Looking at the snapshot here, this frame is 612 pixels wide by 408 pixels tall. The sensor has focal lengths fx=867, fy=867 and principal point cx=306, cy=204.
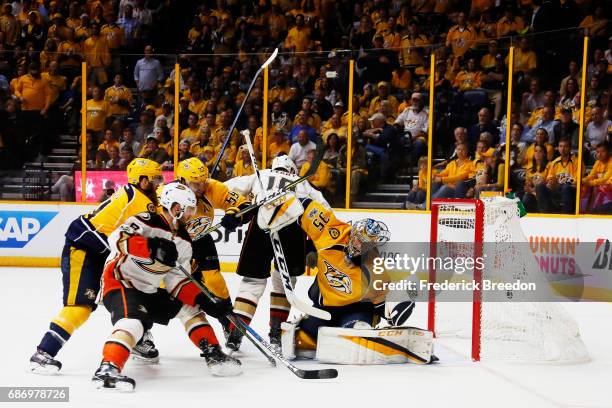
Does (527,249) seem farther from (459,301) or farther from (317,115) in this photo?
(317,115)

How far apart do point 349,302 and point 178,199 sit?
1.00 m

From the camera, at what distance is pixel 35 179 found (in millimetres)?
7785

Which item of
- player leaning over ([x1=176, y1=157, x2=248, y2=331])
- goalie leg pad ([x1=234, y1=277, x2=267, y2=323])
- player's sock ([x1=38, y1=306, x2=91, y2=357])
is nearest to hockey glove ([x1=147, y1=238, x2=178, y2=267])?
player's sock ([x1=38, y1=306, x2=91, y2=357])

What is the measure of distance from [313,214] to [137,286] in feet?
3.12

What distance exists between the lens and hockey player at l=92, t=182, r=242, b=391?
10.9ft

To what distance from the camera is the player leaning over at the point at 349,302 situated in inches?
151

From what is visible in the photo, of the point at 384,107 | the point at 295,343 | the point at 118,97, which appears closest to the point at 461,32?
the point at 384,107

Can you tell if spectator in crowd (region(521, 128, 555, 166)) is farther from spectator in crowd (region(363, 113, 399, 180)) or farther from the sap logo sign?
the sap logo sign

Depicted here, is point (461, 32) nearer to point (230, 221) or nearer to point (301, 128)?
point (301, 128)

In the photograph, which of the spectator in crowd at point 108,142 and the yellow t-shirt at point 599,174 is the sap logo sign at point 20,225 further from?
the yellow t-shirt at point 599,174

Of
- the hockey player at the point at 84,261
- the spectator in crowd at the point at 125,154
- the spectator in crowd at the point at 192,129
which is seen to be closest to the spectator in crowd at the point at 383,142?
the spectator in crowd at the point at 192,129

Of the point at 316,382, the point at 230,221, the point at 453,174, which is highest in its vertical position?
the point at 453,174

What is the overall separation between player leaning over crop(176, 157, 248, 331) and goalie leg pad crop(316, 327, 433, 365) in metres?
0.53

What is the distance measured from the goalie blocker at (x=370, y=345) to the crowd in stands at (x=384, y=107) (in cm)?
260
